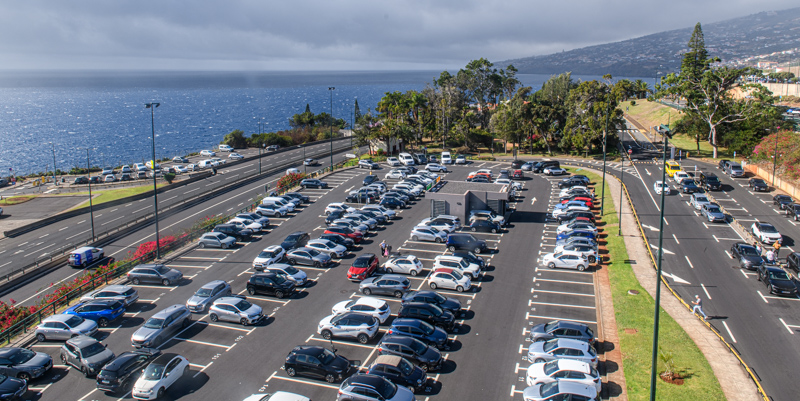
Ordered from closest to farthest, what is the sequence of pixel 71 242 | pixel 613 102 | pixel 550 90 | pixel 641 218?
pixel 641 218 → pixel 71 242 → pixel 613 102 → pixel 550 90

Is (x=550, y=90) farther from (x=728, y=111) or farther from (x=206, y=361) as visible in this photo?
(x=206, y=361)

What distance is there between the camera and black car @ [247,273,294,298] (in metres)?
32.4

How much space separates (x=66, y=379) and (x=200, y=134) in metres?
181

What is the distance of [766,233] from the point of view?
41.4m

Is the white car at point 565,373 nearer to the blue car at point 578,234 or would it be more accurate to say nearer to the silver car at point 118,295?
the blue car at point 578,234

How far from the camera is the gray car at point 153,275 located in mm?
35606

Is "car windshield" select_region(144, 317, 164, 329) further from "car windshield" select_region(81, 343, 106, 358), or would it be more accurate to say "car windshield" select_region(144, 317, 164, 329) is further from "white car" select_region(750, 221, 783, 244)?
"white car" select_region(750, 221, 783, 244)

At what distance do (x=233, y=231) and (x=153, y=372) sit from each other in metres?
23.7

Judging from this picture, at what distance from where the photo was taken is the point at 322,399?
21781 millimetres

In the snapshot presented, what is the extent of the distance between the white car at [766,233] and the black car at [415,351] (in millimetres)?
32393

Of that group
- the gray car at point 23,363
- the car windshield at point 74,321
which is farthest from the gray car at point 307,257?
the gray car at point 23,363

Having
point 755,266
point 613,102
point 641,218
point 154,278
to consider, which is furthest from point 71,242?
point 613,102

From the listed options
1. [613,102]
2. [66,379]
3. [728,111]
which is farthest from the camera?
[613,102]

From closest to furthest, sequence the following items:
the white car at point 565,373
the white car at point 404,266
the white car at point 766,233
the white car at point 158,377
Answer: the white car at point 565,373 → the white car at point 158,377 → the white car at point 404,266 → the white car at point 766,233
